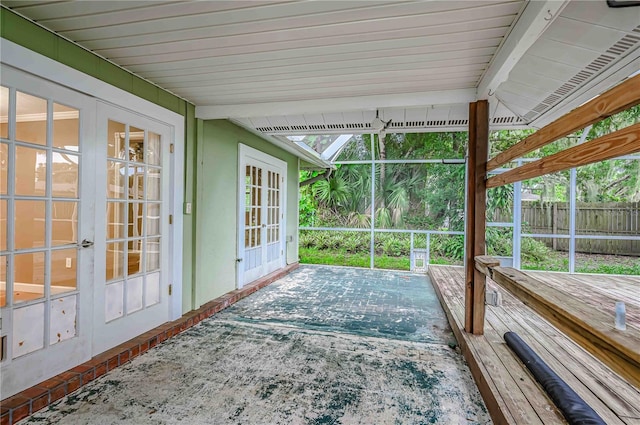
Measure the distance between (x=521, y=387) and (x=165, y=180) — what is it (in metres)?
3.36

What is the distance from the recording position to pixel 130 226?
2.78 meters

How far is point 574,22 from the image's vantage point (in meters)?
1.58

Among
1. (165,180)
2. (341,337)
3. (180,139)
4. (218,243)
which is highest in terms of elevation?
(180,139)

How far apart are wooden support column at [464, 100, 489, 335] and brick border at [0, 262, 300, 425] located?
2758 mm

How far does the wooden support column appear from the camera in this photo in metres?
2.80

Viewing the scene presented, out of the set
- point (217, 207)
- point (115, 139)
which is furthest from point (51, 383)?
point (217, 207)

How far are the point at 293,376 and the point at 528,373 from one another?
5.37 feet

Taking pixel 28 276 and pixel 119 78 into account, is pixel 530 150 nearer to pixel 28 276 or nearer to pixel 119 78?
pixel 119 78

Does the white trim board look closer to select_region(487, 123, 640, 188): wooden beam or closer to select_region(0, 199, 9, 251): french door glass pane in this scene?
select_region(0, 199, 9, 251): french door glass pane

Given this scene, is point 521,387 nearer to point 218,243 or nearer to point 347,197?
point 218,243

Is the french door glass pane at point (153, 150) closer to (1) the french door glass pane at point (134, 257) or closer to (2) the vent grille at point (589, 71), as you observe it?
(1) the french door glass pane at point (134, 257)

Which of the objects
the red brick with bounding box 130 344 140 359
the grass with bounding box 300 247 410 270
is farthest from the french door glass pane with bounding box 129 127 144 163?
the grass with bounding box 300 247 410 270

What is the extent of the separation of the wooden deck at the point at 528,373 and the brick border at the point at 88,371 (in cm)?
264

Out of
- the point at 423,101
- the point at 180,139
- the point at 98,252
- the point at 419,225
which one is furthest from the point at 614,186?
the point at 98,252
